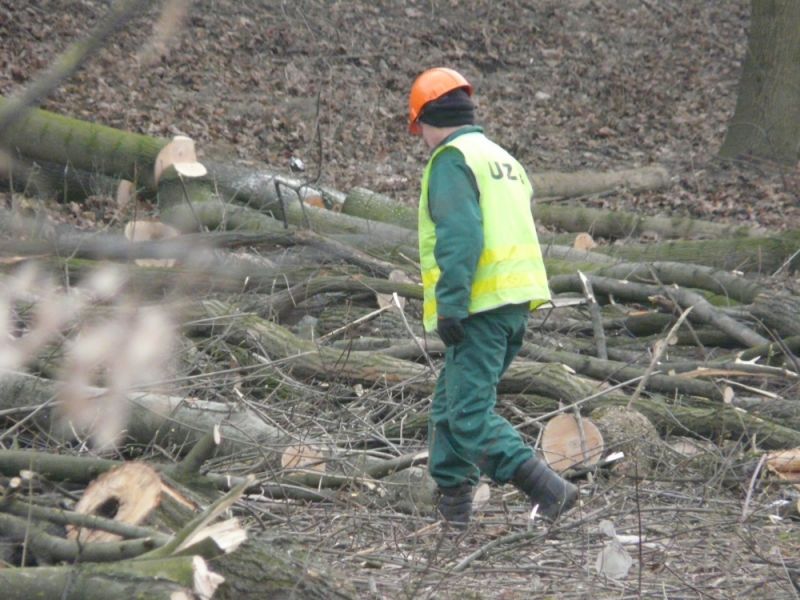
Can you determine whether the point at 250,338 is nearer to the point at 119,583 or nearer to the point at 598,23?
the point at 119,583

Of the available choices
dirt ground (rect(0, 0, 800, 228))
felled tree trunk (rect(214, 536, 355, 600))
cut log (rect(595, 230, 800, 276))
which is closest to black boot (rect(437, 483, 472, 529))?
felled tree trunk (rect(214, 536, 355, 600))

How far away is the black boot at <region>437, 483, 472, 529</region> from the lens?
4711 millimetres

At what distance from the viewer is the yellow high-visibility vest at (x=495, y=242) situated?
185 inches

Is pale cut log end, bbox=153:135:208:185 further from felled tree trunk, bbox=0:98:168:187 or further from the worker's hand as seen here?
the worker's hand

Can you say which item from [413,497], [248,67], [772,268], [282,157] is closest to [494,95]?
[248,67]

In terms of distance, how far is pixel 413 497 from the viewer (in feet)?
16.1

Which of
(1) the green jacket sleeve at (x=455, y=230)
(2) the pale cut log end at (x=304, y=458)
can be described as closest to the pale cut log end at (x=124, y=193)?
(2) the pale cut log end at (x=304, y=458)

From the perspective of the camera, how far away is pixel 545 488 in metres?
4.68

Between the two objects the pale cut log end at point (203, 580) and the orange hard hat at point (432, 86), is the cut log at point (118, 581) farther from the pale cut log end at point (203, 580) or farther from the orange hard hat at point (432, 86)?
the orange hard hat at point (432, 86)

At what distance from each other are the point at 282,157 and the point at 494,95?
4.14 meters

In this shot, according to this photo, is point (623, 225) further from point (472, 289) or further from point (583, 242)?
point (472, 289)

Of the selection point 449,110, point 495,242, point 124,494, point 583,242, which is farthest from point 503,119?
point 124,494

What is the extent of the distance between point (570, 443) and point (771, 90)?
9927 millimetres

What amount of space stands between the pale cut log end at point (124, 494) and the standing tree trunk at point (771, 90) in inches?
456
